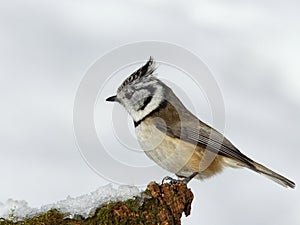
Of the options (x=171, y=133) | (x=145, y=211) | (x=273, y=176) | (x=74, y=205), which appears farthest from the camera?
(x=273, y=176)

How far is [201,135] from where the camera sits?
5945 millimetres

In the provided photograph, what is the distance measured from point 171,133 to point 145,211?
62.1 inches

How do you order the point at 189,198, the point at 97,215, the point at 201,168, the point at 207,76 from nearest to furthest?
the point at 97,215 → the point at 189,198 → the point at 207,76 → the point at 201,168

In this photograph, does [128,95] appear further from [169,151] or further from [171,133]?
[169,151]

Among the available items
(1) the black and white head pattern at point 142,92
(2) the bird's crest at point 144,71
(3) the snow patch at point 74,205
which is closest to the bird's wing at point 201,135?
(1) the black and white head pattern at point 142,92

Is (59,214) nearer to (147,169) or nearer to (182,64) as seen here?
(147,169)

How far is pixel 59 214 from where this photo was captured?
425 cm

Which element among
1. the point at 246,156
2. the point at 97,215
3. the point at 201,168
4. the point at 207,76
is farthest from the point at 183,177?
the point at 97,215

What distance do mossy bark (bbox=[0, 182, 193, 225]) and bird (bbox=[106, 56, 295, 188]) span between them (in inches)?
39.3

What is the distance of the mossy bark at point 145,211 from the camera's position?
422cm

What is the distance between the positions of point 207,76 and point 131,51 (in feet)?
2.54

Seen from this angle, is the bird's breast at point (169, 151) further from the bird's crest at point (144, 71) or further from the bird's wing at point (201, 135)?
the bird's crest at point (144, 71)

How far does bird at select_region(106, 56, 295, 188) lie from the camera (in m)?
5.82

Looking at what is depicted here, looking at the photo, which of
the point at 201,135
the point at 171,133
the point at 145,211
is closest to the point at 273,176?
the point at 201,135
